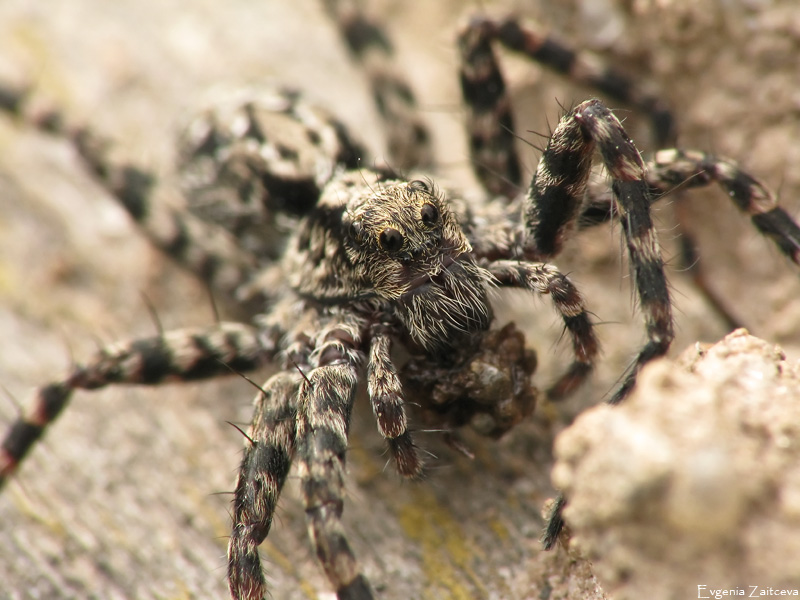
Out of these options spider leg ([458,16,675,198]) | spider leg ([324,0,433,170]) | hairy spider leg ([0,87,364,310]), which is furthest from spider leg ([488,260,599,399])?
spider leg ([324,0,433,170])

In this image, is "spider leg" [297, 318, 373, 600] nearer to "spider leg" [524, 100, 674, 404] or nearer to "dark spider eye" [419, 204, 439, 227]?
"dark spider eye" [419, 204, 439, 227]

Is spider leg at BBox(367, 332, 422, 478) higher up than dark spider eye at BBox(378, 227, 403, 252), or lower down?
lower down

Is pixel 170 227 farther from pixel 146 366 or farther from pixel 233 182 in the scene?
pixel 146 366

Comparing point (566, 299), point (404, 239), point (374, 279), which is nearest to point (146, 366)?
point (374, 279)

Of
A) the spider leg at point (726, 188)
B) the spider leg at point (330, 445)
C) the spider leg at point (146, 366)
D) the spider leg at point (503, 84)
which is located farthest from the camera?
the spider leg at point (503, 84)

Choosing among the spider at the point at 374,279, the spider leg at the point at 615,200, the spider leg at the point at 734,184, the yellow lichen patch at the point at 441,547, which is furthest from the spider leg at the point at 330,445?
the spider leg at the point at 734,184

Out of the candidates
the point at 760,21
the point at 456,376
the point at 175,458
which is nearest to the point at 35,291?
the point at 175,458

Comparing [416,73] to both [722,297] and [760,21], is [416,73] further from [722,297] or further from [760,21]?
[722,297]

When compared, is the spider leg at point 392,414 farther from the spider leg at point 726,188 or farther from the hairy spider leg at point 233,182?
the hairy spider leg at point 233,182
